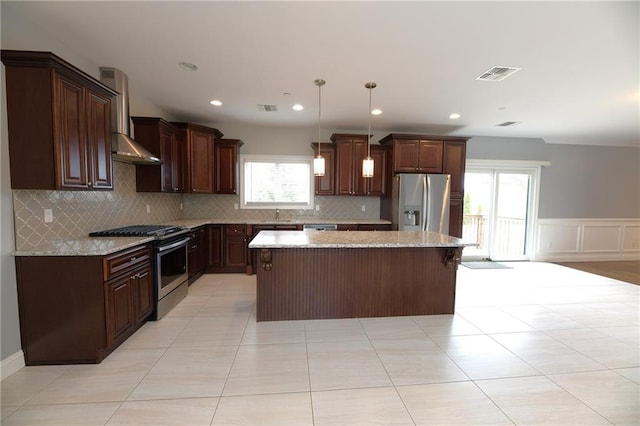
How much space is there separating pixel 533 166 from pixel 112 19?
7.32 metres

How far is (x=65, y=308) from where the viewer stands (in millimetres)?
2096

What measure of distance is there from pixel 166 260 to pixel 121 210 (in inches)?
37.6

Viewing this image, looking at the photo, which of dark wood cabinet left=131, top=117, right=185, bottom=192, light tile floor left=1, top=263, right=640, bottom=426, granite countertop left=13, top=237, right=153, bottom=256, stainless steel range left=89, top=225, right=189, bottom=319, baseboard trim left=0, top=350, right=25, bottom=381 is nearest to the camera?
light tile floor left=1, top=263, right=640, bottom=426

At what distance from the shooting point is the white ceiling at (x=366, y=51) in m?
1.96

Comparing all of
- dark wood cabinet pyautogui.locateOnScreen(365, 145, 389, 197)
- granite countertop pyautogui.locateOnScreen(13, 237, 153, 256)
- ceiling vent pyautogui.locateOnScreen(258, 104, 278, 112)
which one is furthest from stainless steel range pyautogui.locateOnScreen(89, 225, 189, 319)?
dark wood cabinet pyautogui.locateOnScreen(365, 145, 389, 197)

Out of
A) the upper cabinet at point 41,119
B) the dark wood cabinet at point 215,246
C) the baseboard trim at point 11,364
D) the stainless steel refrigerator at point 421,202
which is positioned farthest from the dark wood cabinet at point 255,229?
the baseboard trim at point 11,364

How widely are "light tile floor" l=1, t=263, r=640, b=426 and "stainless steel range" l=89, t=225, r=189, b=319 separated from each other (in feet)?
0.62

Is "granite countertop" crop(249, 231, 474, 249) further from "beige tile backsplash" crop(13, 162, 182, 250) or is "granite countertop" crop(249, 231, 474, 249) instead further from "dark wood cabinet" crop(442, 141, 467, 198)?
"dark wood cabinet" crop(442, 141, 467, 198)

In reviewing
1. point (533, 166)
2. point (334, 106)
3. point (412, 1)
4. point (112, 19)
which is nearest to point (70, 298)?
point (112, 19)

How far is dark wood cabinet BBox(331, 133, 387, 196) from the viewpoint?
4867 millimetres

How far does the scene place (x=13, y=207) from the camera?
200 cm

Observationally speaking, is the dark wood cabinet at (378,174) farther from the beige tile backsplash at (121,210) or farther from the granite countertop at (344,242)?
the granite countertop at (344,242)

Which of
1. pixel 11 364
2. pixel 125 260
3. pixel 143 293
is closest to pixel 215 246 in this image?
pixel 143 293

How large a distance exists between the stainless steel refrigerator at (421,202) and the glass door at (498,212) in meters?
1.49
